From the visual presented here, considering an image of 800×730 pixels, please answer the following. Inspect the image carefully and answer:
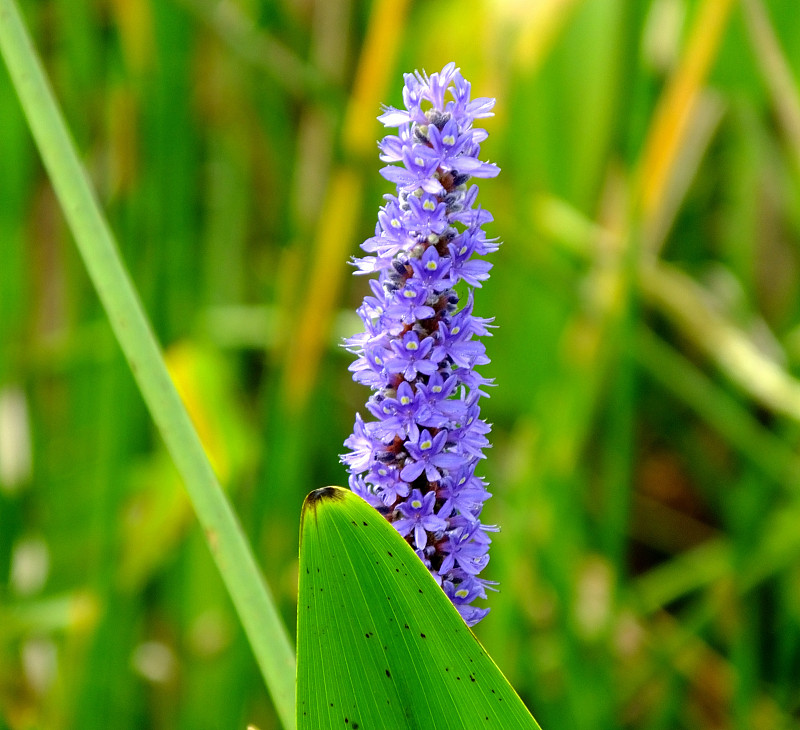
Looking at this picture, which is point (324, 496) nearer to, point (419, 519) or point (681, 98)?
point (419, 519)

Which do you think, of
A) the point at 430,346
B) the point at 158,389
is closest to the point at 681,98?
the point at 430,346

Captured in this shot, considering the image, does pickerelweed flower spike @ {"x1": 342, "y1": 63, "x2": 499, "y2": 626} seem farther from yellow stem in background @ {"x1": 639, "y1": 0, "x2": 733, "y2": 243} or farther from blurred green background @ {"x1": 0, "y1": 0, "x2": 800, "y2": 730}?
yellow stem in background @ {"x1": 639, "y1": 0, "x2": 733, "y2": 243}

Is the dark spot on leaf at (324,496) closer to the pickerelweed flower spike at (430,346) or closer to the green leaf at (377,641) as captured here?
the green leaf at (377,641)

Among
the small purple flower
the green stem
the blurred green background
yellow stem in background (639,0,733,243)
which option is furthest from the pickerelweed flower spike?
yellow stem in background (639,0,733,243)

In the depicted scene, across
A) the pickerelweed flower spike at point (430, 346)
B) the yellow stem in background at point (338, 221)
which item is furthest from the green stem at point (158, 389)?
the yellow stem in background at point (338, 221)

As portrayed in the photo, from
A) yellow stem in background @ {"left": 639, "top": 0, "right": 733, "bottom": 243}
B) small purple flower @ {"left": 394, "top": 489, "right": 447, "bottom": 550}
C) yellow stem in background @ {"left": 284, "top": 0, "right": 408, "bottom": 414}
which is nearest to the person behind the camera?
small purple flower @ {"left": 394, "top": 489, "right": 447, "bottom": 550}

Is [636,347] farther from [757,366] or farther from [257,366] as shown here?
[257,366]
